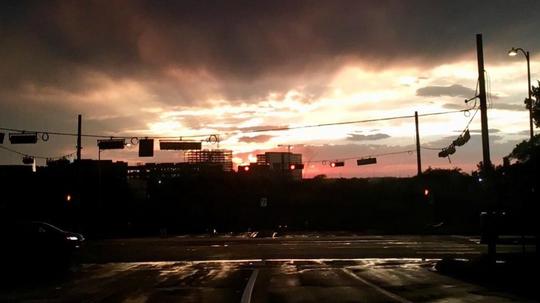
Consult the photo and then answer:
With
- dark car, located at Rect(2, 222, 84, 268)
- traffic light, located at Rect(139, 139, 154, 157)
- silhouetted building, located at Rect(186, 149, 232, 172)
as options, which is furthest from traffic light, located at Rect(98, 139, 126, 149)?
silhouetted building, located at Rect(186, 149, 232, 172)

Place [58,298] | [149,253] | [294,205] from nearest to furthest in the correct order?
[58,298]
[149,253]
[294,205]

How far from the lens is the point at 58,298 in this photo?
1449cm

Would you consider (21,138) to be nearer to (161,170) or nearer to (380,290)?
(380,290)

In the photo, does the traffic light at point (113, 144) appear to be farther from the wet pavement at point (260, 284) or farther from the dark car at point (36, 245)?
the wet pavement at point (260, 284)

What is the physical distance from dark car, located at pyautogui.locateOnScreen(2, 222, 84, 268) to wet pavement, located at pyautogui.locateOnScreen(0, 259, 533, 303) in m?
1.84

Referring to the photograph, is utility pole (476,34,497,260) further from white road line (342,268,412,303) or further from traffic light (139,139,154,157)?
traffic light (139,139,154,157)

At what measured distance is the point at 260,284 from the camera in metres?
16.8

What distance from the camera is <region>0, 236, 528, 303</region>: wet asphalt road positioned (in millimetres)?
14234

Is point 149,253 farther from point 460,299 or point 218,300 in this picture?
point 460,299

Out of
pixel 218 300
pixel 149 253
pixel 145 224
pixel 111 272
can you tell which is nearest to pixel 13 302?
pixel 218 300

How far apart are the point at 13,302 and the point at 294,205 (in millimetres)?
78208

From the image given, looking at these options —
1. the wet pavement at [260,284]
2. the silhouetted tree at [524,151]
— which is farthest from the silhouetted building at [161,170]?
the wet pavement at [260,284]

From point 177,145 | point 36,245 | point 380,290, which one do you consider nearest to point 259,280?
point 380,290

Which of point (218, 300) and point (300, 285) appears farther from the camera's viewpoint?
point (300, 285)
